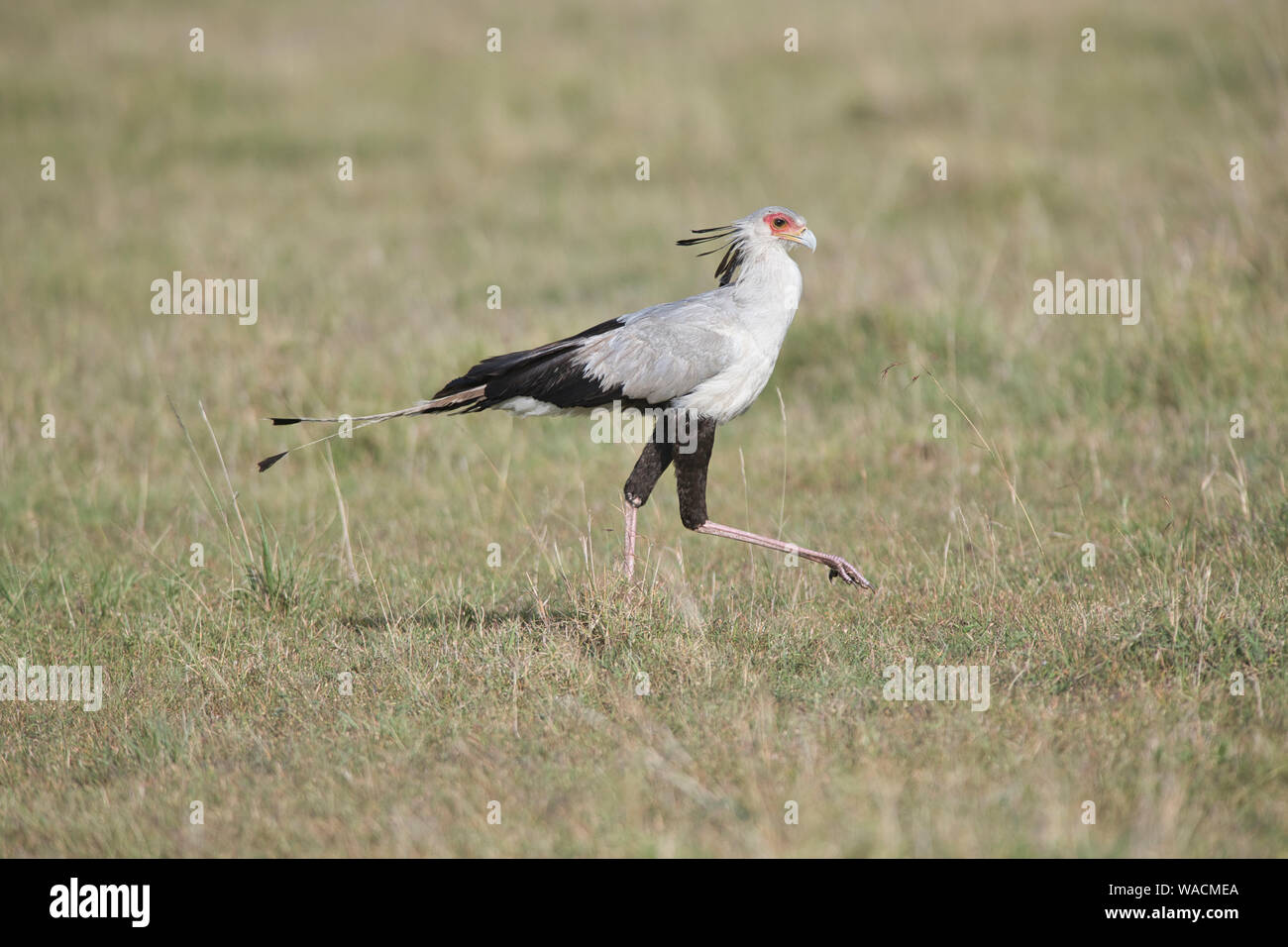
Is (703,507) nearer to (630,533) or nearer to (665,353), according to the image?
(630,533)

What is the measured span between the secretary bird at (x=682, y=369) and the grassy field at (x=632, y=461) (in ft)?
1.49

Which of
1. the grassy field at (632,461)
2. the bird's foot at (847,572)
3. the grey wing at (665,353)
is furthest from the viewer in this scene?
the bird's foot at (847,572)

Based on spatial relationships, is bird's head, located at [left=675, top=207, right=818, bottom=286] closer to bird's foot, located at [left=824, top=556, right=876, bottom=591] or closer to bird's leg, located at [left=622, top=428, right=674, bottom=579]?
bird's leg, located at [left=622, top=428, right=674, bottom=579]

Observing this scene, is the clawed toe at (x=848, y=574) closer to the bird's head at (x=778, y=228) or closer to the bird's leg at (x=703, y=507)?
the bird's leg at (x=703, y=507)

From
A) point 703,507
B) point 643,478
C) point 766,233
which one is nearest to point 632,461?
point 703,507

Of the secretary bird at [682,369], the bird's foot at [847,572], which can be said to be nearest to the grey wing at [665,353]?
the secretary bird at [682,369]

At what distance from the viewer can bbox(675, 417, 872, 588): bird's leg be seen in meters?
5.17

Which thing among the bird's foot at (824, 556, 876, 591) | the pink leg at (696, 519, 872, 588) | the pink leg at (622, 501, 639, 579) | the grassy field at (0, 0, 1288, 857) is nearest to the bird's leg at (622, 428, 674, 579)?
the pink leg at (622, 501, 639, 579)

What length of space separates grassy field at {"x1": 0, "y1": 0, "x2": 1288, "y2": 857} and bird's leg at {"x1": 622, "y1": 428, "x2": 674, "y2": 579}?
28 cm

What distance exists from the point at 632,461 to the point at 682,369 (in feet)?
8.18

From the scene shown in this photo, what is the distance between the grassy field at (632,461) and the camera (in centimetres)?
383

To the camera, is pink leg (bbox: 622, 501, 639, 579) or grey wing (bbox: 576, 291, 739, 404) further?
pink leg (bbox: 622, 501, 639, 579)

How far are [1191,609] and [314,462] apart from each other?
16.4 feet
